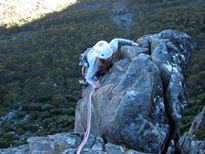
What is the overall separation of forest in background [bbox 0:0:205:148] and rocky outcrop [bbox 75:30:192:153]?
33.1 ft

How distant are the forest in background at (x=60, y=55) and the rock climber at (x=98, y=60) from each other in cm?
993

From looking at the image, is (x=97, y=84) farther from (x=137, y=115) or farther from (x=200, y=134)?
Result: (x=200, y=134)

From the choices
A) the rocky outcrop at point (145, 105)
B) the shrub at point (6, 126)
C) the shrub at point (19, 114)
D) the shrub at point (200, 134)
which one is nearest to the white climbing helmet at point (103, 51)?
the rocky outcrop at point (145, 105)

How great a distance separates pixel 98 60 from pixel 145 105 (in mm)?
2167

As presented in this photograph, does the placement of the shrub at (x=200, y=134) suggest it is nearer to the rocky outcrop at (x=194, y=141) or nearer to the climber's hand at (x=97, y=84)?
the rocky outcrop at (x=194, y=141)

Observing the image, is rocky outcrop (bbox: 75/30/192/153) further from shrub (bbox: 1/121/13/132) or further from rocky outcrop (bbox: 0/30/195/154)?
shrub (bbox: 1/121/13/132)

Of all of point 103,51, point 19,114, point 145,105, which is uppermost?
point 103,51

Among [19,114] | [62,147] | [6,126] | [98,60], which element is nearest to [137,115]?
[62,147]

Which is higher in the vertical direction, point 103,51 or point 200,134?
point 103,51

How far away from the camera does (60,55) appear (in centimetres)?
3628

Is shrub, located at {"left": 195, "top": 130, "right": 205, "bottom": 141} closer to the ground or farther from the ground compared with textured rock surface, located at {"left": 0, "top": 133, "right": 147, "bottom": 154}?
closer to the ground

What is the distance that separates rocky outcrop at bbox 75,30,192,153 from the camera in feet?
15.8

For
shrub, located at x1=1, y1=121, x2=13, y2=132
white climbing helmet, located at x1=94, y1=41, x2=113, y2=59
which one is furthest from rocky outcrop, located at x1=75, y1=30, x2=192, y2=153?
shrub, located at x1=1, y1=121, x2=13, y2=132

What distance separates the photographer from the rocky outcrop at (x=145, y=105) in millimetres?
4812
